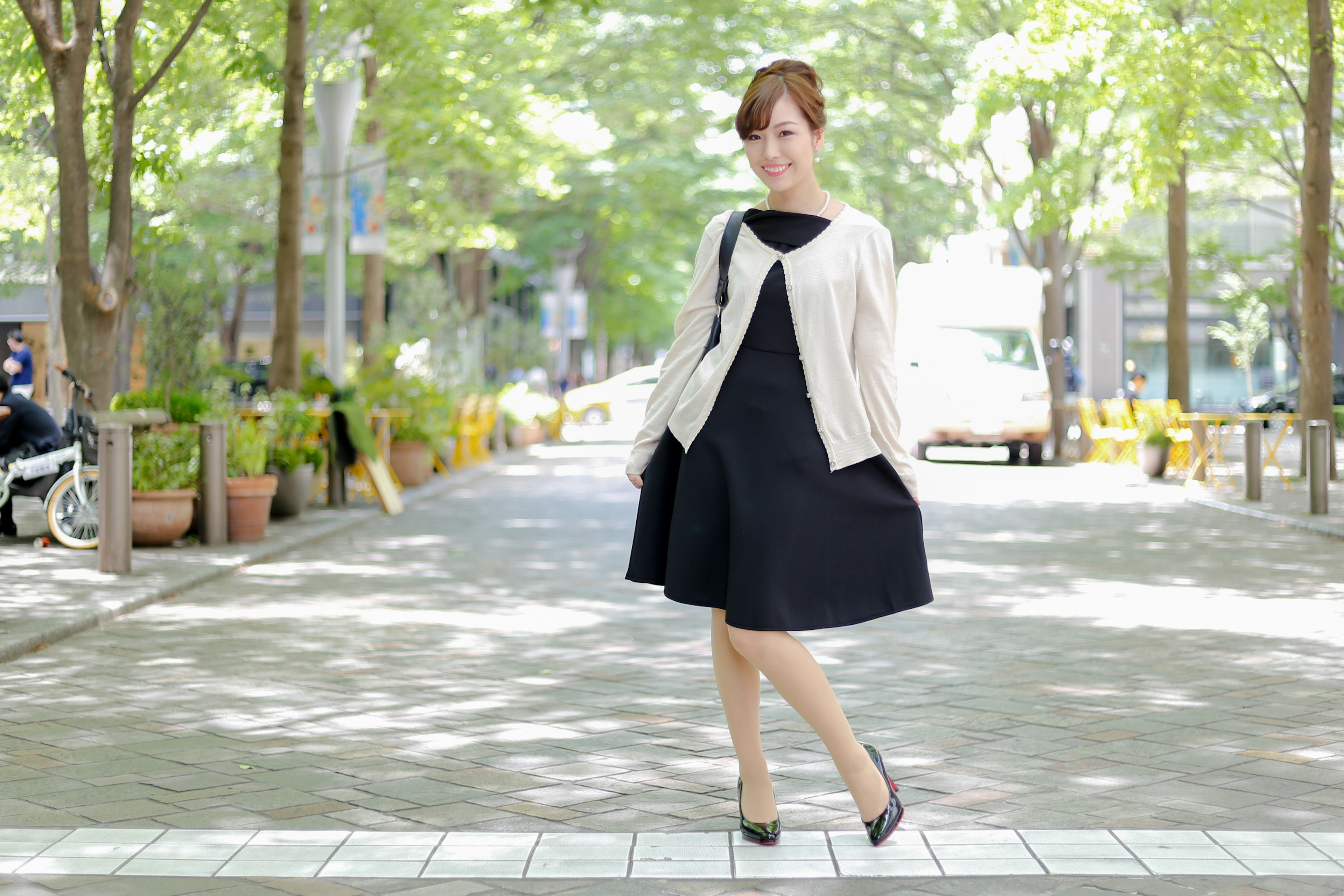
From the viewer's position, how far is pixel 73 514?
11.9 metres

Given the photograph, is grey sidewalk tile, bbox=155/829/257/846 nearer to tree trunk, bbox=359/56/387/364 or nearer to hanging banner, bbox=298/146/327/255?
hanging banner, bbox=298/146/327/255

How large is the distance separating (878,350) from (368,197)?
51.1 ft

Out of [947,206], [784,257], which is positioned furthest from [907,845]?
[947,206]

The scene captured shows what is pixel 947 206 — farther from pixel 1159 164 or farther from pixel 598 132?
pixel 1159 164

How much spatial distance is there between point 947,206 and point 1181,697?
30941mm

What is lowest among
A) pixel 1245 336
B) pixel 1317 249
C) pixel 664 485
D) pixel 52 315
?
pixel 664 485

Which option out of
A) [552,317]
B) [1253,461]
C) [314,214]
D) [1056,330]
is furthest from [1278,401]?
[314,214]

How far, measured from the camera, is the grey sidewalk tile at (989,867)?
12.9 feet

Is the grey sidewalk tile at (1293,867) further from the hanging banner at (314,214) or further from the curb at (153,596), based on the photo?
the hanging banner at (314,214)

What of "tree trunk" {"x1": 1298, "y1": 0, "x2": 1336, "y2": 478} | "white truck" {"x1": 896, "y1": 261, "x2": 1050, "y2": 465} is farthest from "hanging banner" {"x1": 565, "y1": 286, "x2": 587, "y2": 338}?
"tree trunk" {"x1": 1298, "y1": 0, "x2": 1336, "y2": 478}

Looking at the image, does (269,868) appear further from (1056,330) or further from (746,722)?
(1056,330)

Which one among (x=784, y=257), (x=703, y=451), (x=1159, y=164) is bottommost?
(x=703, y=451)

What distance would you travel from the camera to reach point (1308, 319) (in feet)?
59.4

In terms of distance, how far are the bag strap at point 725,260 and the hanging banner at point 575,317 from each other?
35760 mm
